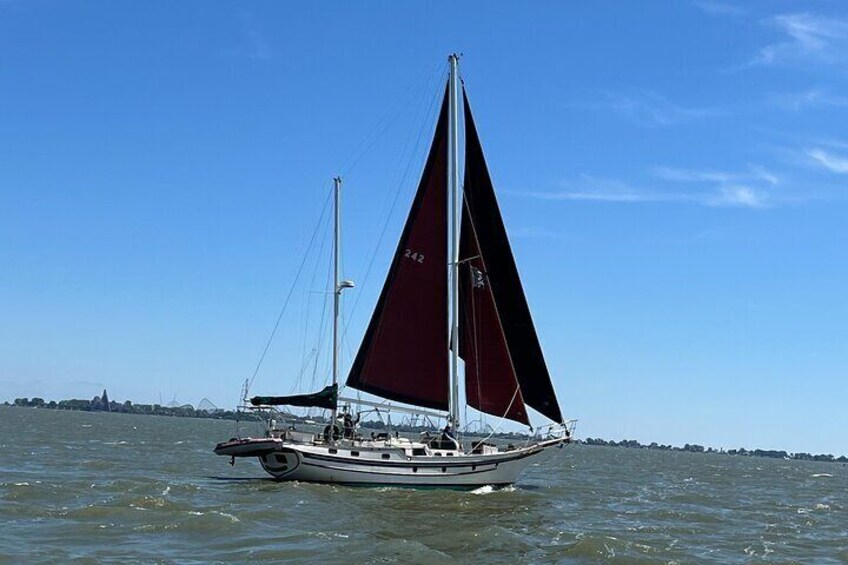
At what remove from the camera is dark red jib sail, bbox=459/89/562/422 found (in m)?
37.7

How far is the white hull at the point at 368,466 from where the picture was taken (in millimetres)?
35062

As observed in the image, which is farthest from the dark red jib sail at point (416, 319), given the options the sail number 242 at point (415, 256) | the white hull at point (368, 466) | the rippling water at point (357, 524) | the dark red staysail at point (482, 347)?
the rippling water at point (357, 524)

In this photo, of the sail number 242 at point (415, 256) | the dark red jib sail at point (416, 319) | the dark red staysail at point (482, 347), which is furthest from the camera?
the sail number 242 at point (415, 256)

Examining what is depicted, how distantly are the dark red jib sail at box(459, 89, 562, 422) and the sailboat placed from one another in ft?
0.13

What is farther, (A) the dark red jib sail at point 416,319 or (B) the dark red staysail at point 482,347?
(A) the dark red jib sail at point 416,319

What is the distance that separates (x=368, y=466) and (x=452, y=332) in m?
6.01

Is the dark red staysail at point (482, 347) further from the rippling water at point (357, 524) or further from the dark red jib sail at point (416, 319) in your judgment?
the rippling water at point (357, 524)

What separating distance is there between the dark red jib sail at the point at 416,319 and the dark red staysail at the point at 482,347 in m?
0.86

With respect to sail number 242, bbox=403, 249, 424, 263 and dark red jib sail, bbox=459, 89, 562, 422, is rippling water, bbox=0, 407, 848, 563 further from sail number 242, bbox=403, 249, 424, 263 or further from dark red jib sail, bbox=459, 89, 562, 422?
sail number 242, bbox=403, 249, 424, 263

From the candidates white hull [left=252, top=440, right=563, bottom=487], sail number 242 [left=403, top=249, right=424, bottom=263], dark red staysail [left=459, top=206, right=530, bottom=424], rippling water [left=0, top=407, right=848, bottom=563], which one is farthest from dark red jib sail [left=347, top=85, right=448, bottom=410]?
rippling water [left=0, top=407, right=848, bottom=563]

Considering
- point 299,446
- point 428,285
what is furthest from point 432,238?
point 299,446

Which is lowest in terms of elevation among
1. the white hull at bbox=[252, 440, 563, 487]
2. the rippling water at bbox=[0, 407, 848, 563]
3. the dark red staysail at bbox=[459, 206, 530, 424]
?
the rippling water at bbox=[0, 407, 848, 563]

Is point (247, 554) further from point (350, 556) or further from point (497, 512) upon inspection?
point (497, 512)

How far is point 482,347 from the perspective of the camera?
123 feet
